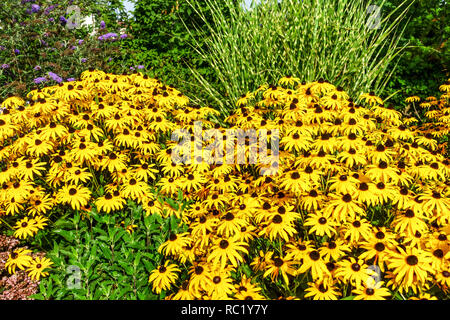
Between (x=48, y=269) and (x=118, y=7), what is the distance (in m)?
8.78

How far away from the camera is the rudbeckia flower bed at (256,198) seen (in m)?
2.39

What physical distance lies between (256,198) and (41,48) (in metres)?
6.52

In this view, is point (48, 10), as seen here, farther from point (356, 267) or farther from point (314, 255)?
point (356, 267)

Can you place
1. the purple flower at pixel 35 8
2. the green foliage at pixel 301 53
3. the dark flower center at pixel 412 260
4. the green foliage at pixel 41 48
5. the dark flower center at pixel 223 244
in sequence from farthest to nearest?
the purple flower at pixel 35 8
the green foliage at pixel 41 48
the green foliage at pixel 301 53
the dark flower center at pixel 223 244
the dark flower center at pixel 412 260

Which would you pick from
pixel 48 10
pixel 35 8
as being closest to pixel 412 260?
pixel 35 8

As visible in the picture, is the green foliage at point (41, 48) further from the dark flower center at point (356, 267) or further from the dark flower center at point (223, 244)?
the dark flower center at point (356, 267)

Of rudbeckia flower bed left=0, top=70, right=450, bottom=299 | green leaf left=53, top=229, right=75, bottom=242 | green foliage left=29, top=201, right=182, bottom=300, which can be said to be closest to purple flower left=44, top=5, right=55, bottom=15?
rudbeckia flower bed left=0, top=70, right=450, bottom=299

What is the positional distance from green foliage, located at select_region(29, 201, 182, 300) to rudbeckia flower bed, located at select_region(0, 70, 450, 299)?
0.19 ft

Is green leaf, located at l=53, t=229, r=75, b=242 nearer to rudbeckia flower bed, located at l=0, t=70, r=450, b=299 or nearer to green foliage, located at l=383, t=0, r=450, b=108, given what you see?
rudbeckia flower bed, located at l=0, t=70, r=450, b=299

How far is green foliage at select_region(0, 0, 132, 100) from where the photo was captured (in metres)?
6.55

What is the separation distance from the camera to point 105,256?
3.11 metres

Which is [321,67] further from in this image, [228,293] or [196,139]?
[228,293]

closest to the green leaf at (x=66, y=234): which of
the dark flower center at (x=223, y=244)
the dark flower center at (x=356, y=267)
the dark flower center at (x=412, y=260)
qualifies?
the dark flower center at (x=223, y=244)

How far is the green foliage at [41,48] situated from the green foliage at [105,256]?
3782 millimetres
